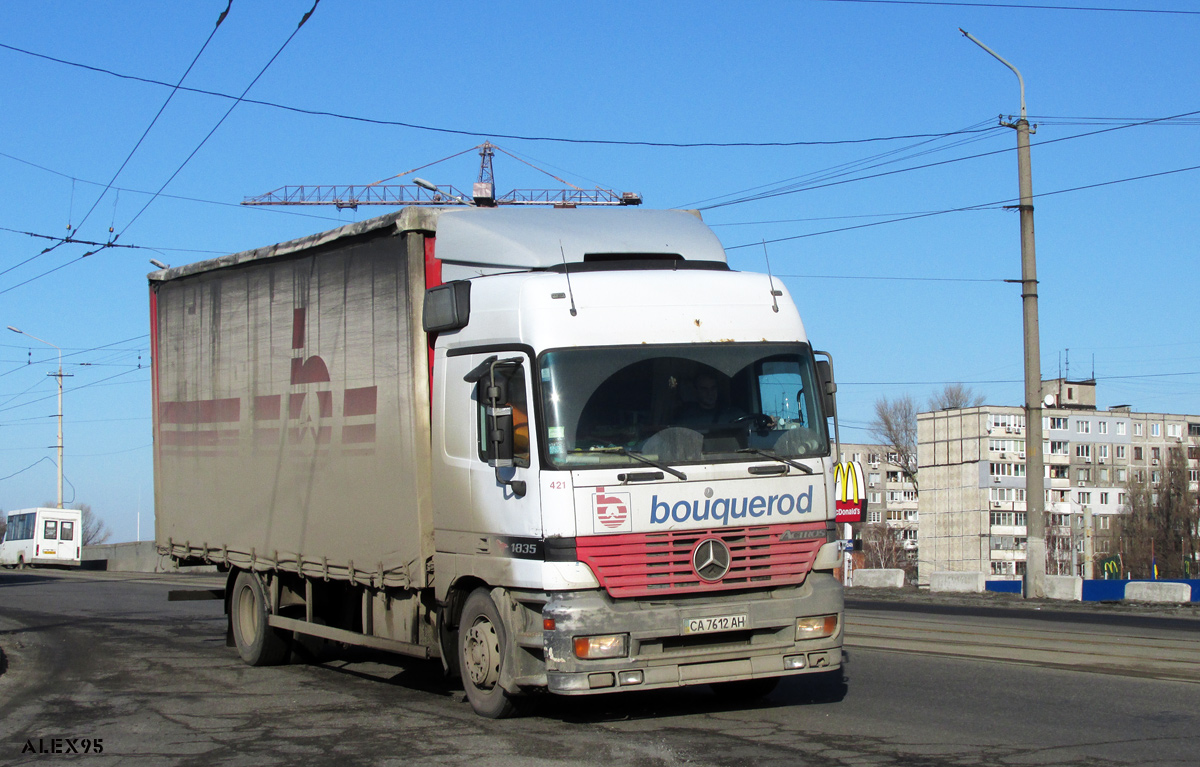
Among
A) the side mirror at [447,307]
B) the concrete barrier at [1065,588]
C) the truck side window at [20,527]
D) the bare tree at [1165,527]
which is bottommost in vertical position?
the bare tree at [1165,527]

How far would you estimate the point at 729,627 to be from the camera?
789cm

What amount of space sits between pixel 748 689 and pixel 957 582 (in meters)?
18.3

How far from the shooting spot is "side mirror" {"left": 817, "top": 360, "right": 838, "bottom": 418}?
8656 millimetres

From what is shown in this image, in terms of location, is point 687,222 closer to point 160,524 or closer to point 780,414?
point 780,414

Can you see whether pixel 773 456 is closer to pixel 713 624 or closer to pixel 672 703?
pixel 713 624

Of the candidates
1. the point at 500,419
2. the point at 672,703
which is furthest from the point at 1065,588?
the point at 500,419

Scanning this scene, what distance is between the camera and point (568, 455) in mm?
7812

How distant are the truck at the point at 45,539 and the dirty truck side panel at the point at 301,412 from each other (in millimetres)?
44699

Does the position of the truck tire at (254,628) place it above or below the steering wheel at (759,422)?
below

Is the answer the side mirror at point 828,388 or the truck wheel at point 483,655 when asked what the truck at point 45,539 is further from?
the side mirror at point 828,388

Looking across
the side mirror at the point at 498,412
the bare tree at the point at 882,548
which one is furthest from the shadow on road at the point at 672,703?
the bare tree at the point at 882,548

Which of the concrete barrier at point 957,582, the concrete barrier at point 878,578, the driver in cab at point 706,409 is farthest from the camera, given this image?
the concrete barrier at point 878,578

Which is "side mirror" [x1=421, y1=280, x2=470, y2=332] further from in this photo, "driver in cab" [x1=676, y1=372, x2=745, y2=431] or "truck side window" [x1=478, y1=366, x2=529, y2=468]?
"driver in cab" [x1=676, y1=372, x2=745, y2=431]

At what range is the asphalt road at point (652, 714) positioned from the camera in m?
7.04
